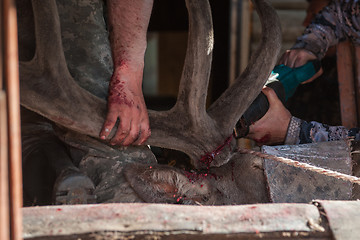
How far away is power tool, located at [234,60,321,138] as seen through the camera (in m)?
2.37

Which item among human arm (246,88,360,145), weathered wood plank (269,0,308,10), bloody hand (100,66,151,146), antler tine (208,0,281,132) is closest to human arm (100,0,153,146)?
bloody hand (100,66,151,146)

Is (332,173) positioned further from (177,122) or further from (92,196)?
(92,196)

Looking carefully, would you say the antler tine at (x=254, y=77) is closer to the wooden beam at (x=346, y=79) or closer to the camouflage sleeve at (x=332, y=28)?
the camouflage sleeve at (x=332, y=28)

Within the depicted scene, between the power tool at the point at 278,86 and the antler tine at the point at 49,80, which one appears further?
the power tool at the point at 278,86

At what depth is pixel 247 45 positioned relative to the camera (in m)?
5.15

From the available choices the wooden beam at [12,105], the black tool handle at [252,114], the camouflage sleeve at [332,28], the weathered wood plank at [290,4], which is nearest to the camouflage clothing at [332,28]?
the camouflage sleeve at [332,28]

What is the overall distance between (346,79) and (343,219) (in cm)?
213

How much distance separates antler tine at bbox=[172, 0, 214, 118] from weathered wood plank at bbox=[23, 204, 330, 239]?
0.58m

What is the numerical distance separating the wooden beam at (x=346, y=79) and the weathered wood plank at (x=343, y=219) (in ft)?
6.12

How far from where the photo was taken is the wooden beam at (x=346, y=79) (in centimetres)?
337

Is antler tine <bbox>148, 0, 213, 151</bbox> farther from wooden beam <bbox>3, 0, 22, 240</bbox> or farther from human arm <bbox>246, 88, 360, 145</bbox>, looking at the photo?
wooden beam <bbox>3, 0, 22, 240</bbox>

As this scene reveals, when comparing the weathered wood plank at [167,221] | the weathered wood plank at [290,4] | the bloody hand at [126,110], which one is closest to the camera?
the weathered wood plank at [167,221]

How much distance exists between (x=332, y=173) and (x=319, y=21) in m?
1.80

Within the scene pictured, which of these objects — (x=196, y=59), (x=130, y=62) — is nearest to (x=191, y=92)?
(x=196, y=59)
